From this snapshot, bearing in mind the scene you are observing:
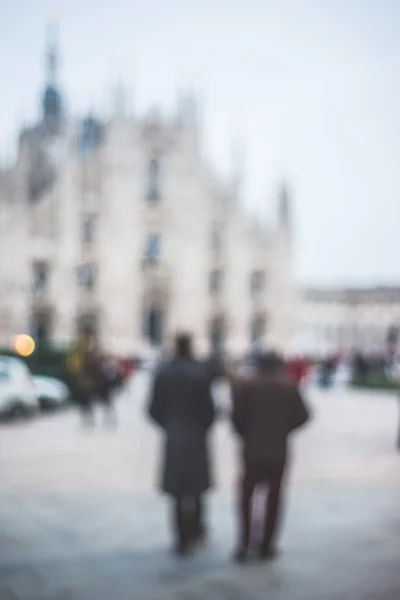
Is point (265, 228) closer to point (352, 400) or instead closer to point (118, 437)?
point (352, 400)

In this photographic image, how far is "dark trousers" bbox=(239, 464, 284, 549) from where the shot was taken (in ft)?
17.9

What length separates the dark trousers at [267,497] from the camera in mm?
5465

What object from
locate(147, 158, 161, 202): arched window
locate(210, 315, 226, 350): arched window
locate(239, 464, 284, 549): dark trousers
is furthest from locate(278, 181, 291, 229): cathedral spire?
locate(239, 464, 284, 549): dark trousers

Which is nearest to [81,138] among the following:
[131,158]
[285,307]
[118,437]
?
[131,158]

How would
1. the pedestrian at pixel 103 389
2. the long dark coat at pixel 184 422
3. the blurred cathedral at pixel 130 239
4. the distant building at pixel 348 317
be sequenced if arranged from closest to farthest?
the long dark coat at pixel 184 422
the pedestrian at pixel 103 389
the blurred cathedral at pixel 130 239
the distant building at pixel 348 317

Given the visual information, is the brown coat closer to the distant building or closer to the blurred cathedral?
the blurred cathedral

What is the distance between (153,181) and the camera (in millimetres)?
40562

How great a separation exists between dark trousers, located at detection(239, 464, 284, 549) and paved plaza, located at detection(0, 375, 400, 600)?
17cm

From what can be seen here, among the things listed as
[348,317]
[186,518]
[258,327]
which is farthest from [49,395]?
[348,317]

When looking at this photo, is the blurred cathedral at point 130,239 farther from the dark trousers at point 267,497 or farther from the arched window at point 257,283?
the dark trousers at point 267,497

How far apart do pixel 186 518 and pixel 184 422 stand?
2.03 feet

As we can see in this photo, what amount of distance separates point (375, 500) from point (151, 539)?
7.70 ft

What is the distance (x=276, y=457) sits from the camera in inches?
214

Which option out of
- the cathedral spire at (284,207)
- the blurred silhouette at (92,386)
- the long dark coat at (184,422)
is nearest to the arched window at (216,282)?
the cathedral spire at (284,207)
